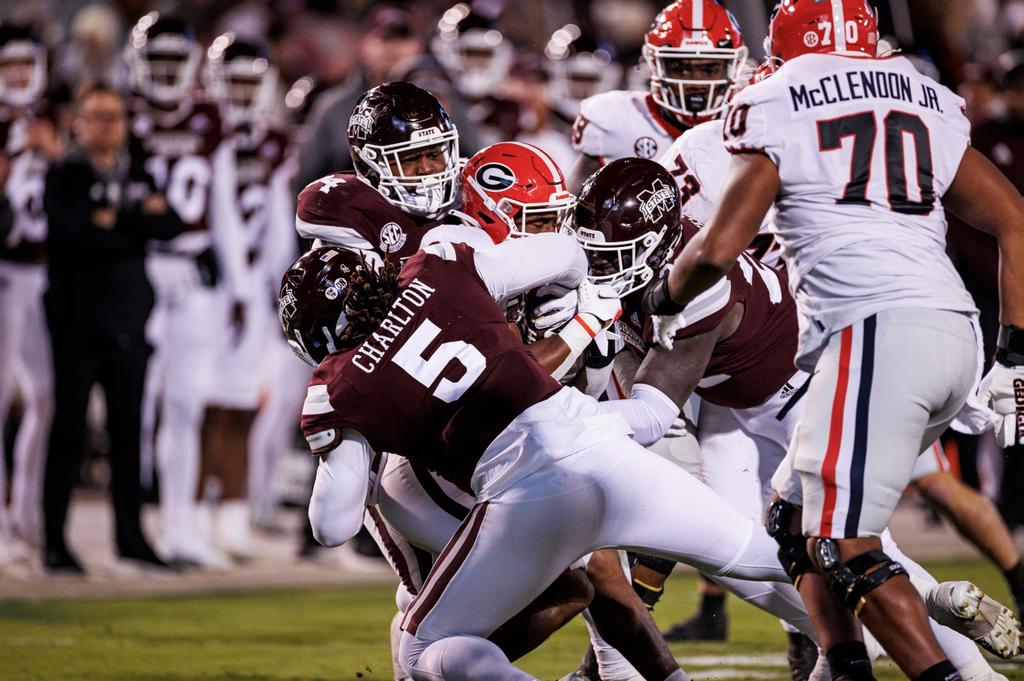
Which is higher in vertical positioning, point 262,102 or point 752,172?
point 752,172

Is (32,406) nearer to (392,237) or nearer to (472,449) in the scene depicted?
(392,237)

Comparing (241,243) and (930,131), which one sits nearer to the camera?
(930,131)

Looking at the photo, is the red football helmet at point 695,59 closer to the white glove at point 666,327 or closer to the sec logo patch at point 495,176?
the sec logo patch at point 495,176

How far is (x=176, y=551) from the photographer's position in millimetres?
8016

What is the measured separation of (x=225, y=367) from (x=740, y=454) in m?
4.02

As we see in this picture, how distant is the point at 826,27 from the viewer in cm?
415

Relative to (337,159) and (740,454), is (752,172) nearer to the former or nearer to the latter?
(740,454)

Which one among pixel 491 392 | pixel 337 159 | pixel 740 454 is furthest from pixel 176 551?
pixel 491 392

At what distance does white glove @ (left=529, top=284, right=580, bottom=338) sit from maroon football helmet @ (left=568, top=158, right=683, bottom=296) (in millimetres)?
156

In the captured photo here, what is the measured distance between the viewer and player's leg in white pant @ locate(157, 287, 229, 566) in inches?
314

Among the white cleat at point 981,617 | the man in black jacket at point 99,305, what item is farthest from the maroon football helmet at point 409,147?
the man in black jacket at point 99,305

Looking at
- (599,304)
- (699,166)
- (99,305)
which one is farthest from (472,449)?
(99,305)

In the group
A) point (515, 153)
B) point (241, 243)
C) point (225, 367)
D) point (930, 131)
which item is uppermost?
point (930, 131)

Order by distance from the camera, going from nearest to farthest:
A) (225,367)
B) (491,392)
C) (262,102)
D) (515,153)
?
(491,392) → (515,153) → (225,367) → (262,102)
